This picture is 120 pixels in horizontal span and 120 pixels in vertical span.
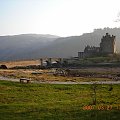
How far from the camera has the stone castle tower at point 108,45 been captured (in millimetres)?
98625

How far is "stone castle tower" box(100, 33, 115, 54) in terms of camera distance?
98.6 metres

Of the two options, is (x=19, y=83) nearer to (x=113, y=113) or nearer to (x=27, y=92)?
(x=27, y=92)

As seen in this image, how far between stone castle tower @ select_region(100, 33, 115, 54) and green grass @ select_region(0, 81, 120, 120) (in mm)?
61521

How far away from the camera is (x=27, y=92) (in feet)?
108

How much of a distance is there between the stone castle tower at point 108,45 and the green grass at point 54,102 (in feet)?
202

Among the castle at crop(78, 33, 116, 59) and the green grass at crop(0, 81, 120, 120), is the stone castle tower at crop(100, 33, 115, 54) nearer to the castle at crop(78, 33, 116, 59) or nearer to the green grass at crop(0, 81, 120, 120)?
the castle at crop(78, 33, 116, 59)

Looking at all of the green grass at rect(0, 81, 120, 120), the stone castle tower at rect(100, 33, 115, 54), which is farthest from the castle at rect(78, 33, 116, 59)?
the green grass at rect(0, 81, 120, 120)

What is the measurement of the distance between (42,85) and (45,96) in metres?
7.12

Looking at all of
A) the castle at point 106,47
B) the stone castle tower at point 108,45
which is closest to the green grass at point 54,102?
the castle at point 106,47

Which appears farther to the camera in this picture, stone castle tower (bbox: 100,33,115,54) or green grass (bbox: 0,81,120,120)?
stone castle tower (bbox: 100,33,115,54)

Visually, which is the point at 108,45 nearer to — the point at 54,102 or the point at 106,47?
the point at 106,47

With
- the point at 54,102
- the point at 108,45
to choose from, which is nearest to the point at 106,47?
the point at 108,45

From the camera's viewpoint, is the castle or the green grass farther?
the castle

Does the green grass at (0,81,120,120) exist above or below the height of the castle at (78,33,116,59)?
below
